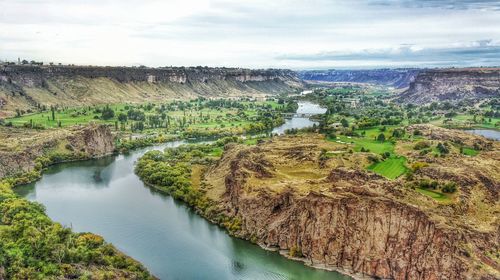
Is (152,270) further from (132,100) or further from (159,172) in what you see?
(132,100)

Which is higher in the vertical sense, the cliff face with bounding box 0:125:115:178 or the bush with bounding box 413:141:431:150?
the bush with bounding box 413:141:431:150

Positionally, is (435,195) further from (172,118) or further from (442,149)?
(172,118)

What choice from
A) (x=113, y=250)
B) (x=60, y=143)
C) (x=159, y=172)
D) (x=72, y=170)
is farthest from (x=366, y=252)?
(x=60, y=143)

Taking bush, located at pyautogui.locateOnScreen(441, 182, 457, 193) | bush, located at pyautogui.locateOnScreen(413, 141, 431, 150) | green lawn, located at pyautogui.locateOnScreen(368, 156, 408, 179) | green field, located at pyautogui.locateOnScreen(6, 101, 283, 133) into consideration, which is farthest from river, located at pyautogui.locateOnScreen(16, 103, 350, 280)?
green field, located at pyautogui.locateOnScreen(6, 101, 283, 133)

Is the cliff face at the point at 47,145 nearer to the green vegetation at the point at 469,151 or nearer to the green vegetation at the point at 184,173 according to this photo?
the green vegetation at the point at 184,173

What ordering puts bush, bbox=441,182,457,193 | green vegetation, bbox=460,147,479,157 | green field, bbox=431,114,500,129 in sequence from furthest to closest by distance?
green field, bbox=431,114,500,129 → green vegetation, bbox=460,147,479,157 → bush, bbox=441,182,457,193

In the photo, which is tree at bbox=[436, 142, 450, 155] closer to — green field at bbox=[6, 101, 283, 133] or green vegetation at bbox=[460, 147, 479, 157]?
green vegetation at bbox=[460, 147, 479, 157]
